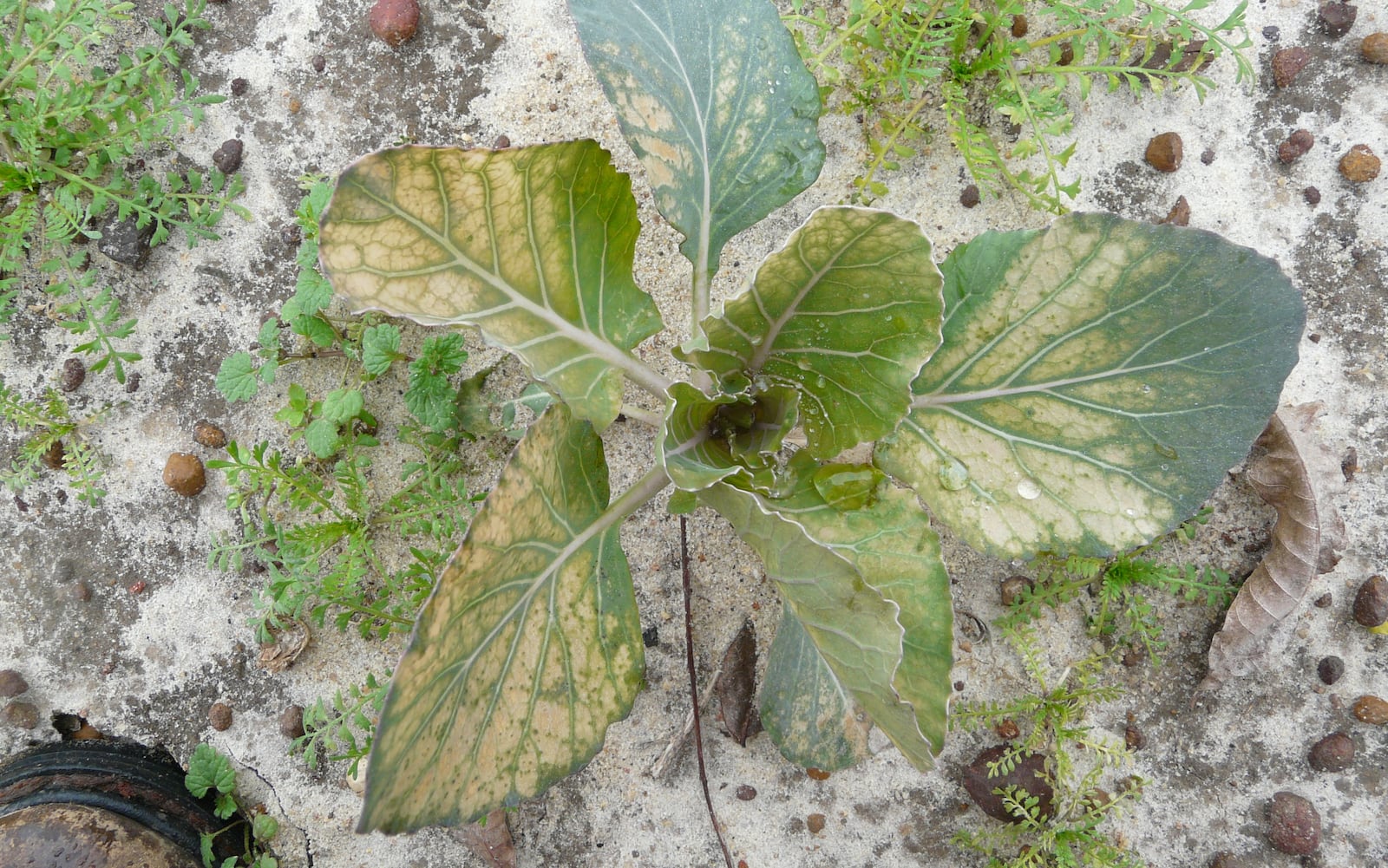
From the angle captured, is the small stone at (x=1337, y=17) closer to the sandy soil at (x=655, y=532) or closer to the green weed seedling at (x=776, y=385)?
the sandy soil at (x=655, y=532)

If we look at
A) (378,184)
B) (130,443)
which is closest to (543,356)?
(378,184)

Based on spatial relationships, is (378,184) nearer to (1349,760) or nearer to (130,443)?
(130,443)

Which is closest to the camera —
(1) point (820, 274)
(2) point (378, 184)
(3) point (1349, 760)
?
(2) point (378, 184)

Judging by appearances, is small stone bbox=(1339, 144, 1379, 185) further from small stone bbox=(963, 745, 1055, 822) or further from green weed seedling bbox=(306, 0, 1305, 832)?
small stone bbox=(963, 745, 1055, 822)

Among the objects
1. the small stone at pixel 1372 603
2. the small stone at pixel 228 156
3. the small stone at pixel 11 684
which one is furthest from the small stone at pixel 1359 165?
the small stone at pixel 11 684

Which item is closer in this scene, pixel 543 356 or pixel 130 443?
pixel 543 356
